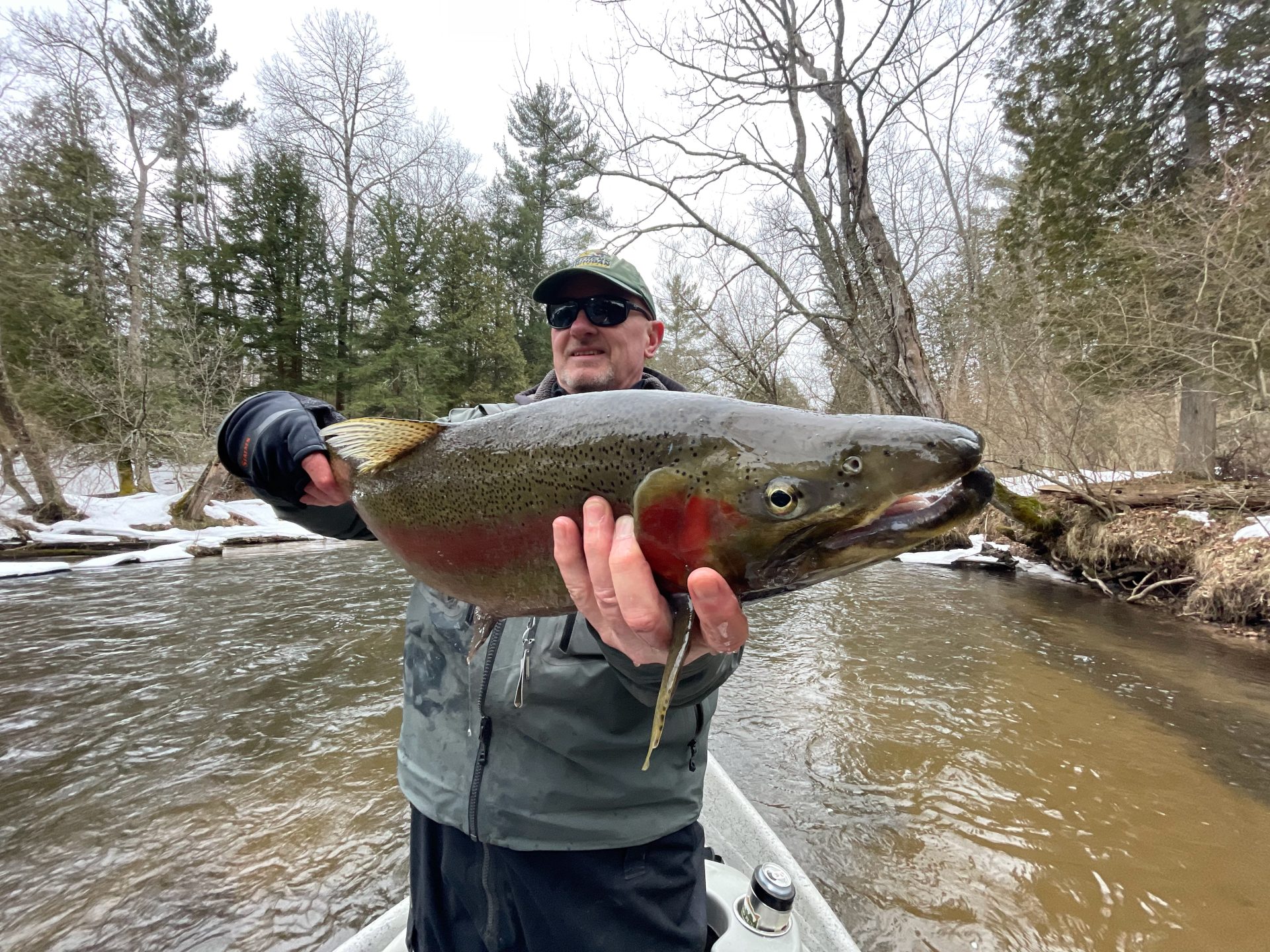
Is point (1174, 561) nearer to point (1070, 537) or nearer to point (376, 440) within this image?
point (1070, 537)

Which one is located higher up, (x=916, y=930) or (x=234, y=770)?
(x=234, y=770)

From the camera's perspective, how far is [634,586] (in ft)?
4.45

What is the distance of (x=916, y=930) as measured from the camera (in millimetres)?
3387

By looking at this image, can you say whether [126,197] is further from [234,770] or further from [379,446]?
[379,446]

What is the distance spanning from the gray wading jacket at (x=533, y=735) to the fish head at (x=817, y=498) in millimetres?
478

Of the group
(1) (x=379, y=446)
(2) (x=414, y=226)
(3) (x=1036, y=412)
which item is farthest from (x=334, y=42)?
(1) (x=379, y=446)

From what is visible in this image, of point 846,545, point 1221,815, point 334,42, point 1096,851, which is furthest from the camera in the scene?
point 334,42

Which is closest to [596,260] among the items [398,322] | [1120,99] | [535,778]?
[535,778]

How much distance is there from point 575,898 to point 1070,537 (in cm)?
1342

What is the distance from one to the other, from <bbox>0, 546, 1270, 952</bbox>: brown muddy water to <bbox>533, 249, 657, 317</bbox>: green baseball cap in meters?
3.76

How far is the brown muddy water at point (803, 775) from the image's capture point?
3.52 metres

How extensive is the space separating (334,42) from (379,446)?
30539 mm

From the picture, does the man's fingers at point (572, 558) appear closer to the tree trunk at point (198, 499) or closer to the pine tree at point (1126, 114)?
the pine tree at point (1126, 114)

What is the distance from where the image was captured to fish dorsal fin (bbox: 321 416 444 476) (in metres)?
1.82
